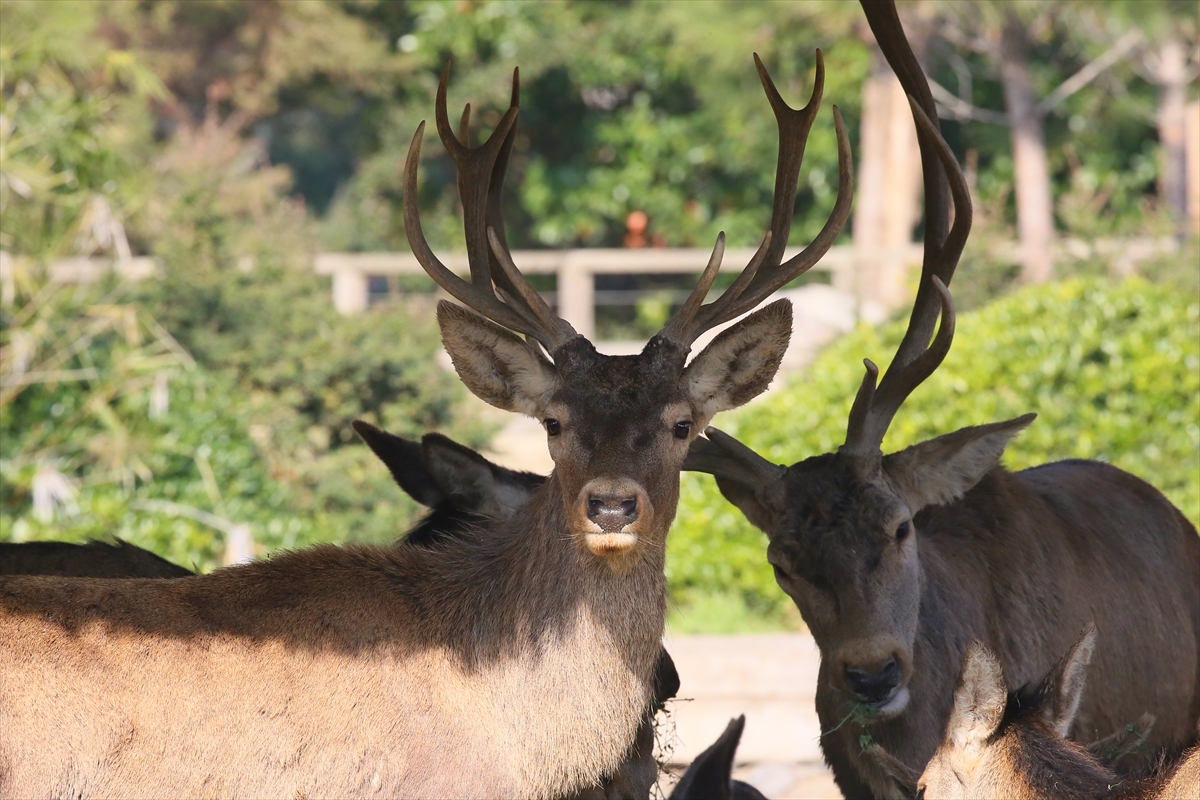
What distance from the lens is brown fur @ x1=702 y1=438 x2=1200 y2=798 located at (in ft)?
15.3

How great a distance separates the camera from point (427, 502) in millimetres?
5492

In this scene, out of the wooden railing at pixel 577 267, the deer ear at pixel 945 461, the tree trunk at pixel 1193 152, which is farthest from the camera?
the tree trunk at pixel 1193 152

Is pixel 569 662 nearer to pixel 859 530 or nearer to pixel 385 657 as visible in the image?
pixel 385 657

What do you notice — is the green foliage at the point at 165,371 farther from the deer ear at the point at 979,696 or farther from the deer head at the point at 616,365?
the deer ear at the point at 979,696

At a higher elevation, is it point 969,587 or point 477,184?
point 477,184

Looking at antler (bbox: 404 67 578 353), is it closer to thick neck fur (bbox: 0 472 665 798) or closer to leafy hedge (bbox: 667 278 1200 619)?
thick neck fur (bbox: 0 472 665 798)

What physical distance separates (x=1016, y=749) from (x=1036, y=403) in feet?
22.5

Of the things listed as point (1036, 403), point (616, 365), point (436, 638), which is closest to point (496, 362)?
point (616, 365)

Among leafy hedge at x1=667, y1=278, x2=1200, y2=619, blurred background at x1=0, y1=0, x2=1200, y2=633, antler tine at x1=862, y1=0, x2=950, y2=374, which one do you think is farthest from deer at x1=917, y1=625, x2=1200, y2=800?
leafy hedge at x1=667, y1=278, x2=1200, y2=619

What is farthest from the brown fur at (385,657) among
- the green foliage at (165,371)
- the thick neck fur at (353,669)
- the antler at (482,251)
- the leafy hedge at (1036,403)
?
the green foliage at (165,371)

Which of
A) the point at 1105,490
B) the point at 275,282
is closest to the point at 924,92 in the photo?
the point at 1105,490

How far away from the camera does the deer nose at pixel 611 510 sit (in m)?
3.90

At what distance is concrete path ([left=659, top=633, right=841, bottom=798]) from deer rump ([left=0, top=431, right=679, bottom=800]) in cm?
265

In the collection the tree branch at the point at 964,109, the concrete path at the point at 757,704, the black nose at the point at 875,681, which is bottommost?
the concrete path at the point at 757,704
